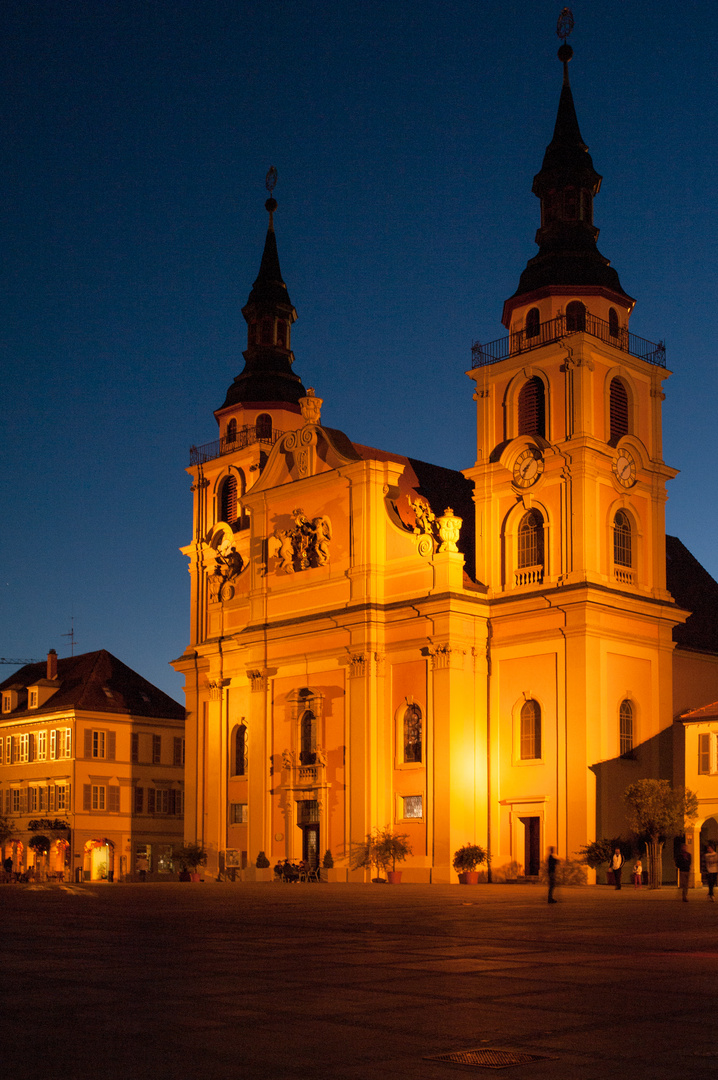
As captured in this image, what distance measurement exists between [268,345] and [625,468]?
23047 millimetres

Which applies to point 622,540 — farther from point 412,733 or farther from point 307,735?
point 307,735

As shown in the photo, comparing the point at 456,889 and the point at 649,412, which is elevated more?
the point at 649,412

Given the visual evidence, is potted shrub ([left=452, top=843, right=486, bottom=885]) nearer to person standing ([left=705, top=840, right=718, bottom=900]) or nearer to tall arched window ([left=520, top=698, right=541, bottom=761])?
tall arched window ([left=520, top=698, right=541, bottom=761])

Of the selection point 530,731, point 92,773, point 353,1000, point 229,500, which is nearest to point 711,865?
point 530,731

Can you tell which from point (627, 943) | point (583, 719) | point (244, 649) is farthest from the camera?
point (244, 649)

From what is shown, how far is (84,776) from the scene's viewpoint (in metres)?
71.1

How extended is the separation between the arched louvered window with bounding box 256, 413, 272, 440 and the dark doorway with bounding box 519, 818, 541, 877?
2413cm

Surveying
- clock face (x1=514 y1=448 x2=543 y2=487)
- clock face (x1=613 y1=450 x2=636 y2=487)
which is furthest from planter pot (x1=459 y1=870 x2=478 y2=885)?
clock face (x1=613 y1=450 x2=636 y2=487)

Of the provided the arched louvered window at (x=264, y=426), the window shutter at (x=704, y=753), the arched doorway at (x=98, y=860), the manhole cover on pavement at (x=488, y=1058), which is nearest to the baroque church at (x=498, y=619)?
the window shutter at (x=704, y=753)

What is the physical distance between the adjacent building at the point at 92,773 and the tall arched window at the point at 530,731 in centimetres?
2754

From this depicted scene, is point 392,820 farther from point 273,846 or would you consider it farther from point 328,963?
point 328,963

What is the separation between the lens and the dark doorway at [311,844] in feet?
174

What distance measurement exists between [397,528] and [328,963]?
38738 millimetres

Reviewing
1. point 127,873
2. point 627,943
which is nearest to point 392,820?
point 127,873
